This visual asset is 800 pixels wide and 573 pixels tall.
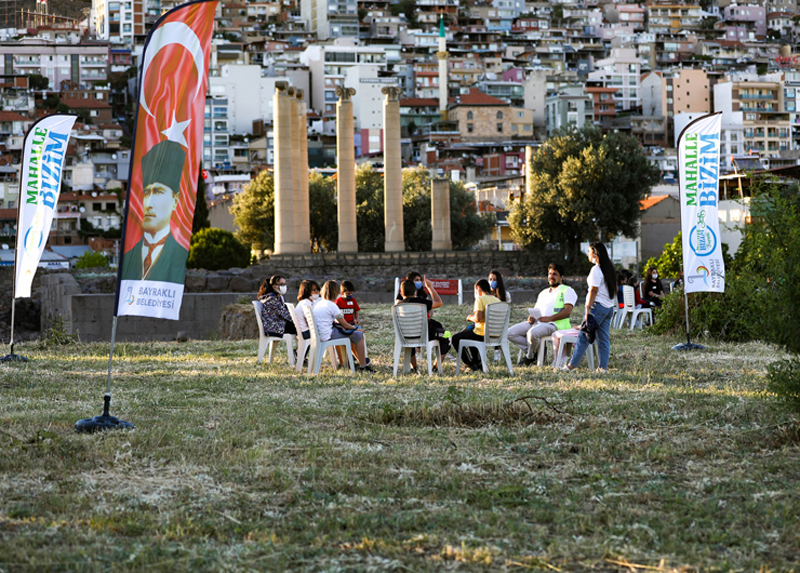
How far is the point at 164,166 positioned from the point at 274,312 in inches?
272

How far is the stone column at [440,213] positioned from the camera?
5034 cm

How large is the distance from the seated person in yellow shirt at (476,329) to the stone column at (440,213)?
122 ft

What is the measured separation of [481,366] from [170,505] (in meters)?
7.33

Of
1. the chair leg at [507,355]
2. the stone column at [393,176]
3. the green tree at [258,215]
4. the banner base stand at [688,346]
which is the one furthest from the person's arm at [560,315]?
the green tree at [258,215]

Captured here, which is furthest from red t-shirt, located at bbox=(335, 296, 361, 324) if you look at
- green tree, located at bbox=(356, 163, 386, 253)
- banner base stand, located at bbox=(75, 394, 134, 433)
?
green tree, located at bbox=(356, 163, 386, 253)

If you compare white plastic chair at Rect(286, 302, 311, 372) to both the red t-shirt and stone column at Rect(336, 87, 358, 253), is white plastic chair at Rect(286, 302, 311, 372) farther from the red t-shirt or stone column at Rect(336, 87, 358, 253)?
stone column at Rect(336, 87, 358, 253)

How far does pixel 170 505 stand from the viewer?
5.92 meters

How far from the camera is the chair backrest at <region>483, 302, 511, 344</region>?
12078mm

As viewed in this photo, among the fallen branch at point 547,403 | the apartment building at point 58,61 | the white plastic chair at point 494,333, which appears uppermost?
the apartment building at point 58,61

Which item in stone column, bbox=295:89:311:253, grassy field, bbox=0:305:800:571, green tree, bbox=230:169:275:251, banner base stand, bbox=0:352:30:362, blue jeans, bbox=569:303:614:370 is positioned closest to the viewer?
grassy field, bbox=0:305:800:571

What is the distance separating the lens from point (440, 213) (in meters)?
50.7

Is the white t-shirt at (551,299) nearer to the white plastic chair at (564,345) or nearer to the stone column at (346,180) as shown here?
the white plastic chair at (564,345)

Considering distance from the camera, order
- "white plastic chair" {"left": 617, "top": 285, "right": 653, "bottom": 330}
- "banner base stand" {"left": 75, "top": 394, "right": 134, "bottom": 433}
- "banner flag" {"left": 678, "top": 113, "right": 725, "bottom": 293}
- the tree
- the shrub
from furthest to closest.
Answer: the shrub
the tree
"white plastic chair" {"left": 617, "top": 285, "right": 653, "bottom": 330}
"banner flag" {"left": 678, "top": 113, "right": 725, "bottom": 293}
"banner base stand" {"left": 75, "top": 394, "right": 134, "bottom": 433}

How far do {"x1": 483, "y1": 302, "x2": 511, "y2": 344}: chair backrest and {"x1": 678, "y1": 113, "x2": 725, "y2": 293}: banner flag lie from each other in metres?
3.61
